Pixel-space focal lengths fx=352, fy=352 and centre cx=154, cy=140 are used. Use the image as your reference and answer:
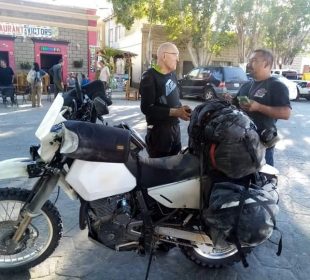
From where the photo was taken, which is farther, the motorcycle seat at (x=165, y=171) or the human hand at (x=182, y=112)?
the human hand at (x=182, y=112)

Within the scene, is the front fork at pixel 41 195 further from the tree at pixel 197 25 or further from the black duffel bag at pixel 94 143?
the tree at pixel 197 25

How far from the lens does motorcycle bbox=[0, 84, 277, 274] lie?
2.25 metres

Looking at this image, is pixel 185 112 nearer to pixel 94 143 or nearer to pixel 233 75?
pixel 94 143

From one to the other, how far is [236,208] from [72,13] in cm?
2004

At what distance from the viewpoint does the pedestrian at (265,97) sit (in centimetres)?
312

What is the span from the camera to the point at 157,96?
342 cm

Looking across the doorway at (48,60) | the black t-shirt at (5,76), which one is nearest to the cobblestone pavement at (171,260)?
the black t-shirt at (5,76)

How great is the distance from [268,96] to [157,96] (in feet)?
3.38

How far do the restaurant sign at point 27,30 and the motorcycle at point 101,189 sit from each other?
59.3ft

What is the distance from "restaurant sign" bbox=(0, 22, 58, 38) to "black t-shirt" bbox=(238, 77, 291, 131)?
18.1 metres

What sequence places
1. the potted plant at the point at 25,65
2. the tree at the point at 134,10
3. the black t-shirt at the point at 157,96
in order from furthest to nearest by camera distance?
1. the tree at the point at 134,10
2. the potted plant at the point at 25,65
3. the black t-shirt at the point at 157,96

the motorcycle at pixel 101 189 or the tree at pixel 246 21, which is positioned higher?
the tree at pixel 246 21

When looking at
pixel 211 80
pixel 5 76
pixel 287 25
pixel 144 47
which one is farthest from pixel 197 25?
pixel 5 76

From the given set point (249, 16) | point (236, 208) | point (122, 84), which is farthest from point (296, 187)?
point (249, 16)
